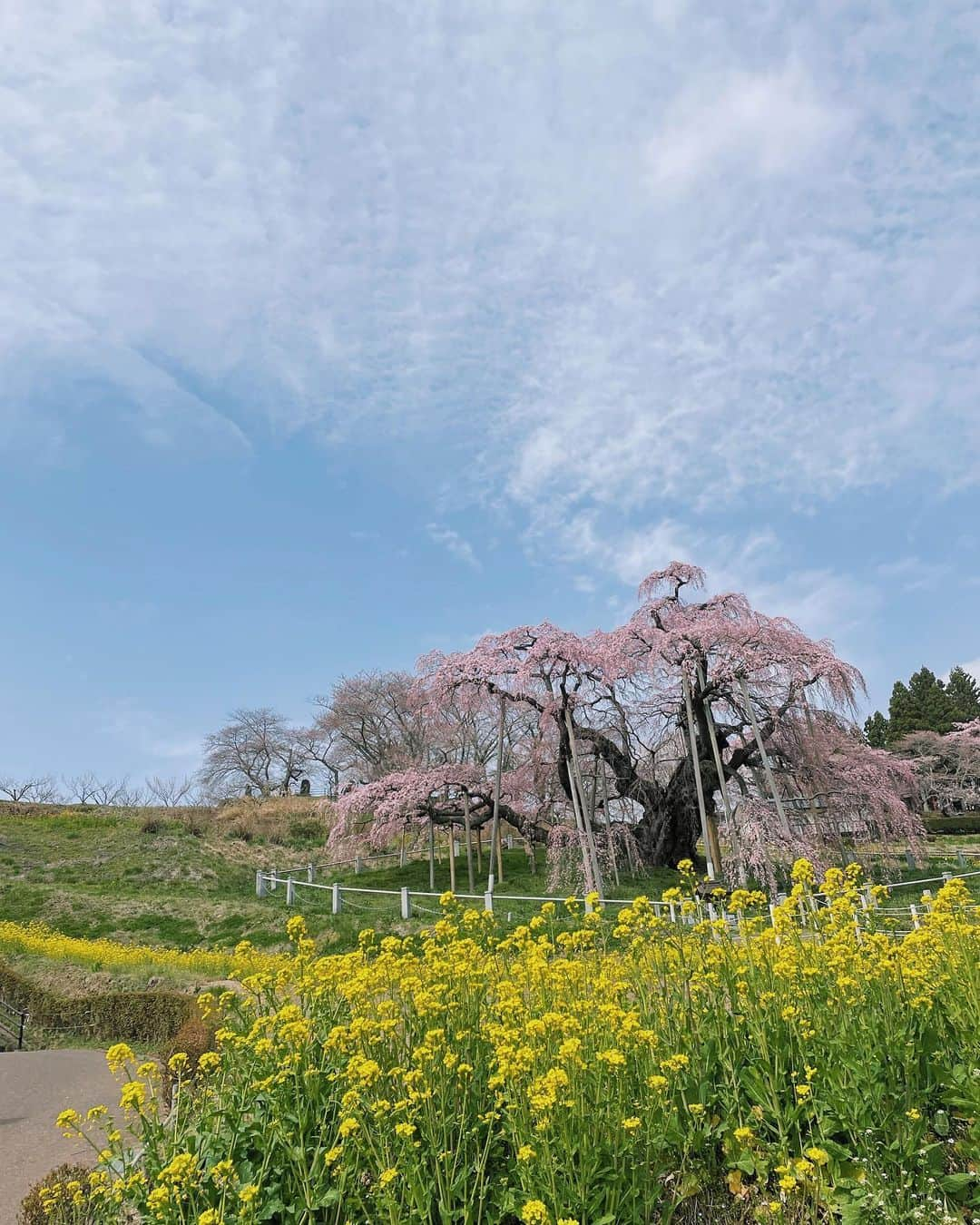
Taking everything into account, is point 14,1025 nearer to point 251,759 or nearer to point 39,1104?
point 39,1104

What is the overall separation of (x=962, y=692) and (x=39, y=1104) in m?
61.7

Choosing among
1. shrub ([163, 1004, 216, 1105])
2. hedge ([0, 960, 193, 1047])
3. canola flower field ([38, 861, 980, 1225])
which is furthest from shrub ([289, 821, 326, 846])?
canola flower field ([38, 861, 980, 1225])

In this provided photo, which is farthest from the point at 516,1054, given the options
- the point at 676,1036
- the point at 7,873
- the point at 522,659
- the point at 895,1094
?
the point at 7,873

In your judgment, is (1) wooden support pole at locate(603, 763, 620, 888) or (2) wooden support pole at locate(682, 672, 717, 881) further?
(1) wooden support pole at locate(603, 763, 620, 888)

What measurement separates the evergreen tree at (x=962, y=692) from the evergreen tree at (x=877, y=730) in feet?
15.3

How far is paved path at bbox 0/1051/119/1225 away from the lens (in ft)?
21.4

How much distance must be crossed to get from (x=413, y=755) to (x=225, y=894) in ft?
49.7

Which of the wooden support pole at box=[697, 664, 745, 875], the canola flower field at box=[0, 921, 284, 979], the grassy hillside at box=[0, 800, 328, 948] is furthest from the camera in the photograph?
the grassy hillside at box=[0, 800, 328, 948]

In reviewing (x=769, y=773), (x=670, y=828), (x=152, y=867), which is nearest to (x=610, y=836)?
(x=670, y=828)

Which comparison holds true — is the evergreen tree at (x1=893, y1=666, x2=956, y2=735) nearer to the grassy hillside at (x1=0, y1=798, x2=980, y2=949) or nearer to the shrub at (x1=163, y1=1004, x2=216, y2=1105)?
the grassy hillside at (x1=0, y1=798, x2=980, y2=949)

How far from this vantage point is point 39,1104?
8.71 m

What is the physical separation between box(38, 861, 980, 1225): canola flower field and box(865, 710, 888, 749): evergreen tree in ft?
177

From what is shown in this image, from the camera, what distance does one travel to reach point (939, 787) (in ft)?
140

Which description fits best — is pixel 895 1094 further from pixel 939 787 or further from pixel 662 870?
pixel 939 787
